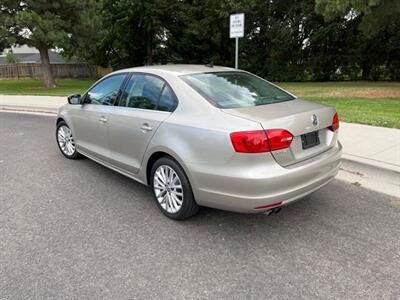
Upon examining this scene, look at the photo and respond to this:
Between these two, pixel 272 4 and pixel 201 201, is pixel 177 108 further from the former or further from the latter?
pixel 272 4

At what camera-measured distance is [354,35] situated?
2542 cm

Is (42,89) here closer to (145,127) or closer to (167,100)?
(145,127)

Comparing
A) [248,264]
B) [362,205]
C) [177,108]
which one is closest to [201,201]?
[248,264]

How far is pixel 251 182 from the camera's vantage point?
3.02 m

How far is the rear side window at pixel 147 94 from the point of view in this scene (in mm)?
3852

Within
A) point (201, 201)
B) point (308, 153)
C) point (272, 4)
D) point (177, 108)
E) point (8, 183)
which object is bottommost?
point (8, 183)

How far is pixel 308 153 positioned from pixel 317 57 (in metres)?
25.1

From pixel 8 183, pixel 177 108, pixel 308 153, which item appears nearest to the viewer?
pixel 308 153

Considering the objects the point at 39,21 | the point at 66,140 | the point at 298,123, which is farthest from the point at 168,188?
the point at 39,21

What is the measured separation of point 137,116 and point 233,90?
1.14 m

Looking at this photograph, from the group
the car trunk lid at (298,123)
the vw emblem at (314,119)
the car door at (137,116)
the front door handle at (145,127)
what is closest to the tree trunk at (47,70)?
the car door at (137,116)

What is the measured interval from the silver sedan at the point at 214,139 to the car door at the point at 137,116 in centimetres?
1

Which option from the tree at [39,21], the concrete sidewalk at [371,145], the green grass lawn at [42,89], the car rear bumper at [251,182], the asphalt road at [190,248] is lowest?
the green grass lawn at [42,89]

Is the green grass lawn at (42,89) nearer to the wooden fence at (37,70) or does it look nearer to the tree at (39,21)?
the tree at (39,21)
